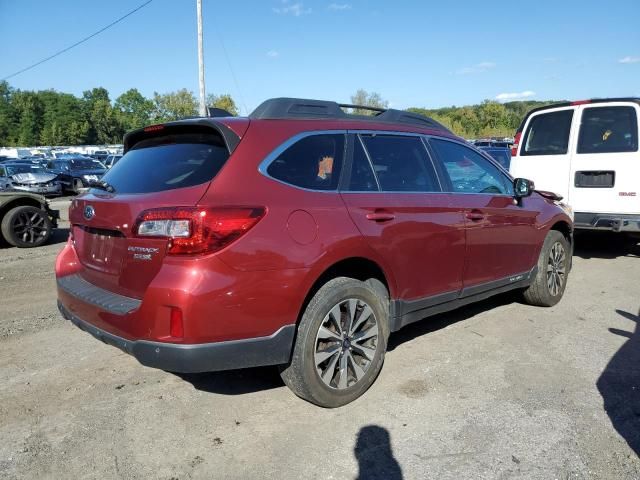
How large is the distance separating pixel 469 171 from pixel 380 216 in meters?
1.44

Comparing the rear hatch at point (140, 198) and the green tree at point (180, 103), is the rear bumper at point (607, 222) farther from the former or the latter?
the green tree at point (180, 103)

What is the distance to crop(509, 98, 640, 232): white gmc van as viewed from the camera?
22.3ft

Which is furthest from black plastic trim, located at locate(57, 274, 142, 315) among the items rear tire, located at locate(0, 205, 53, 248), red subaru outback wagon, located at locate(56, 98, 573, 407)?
rear tire, located at locate(0, 205, 53, 248)

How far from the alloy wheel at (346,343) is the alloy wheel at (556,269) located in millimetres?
2782

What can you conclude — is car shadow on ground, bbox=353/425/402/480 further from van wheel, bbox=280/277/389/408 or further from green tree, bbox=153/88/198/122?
green tree, bbox=153/88/198/122

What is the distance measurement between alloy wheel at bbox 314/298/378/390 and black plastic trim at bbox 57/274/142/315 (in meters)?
1.10

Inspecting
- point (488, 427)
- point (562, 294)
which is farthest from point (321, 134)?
point (562, 294)

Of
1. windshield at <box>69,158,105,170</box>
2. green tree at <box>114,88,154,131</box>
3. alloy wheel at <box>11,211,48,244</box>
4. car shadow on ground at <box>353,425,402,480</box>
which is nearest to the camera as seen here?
car shadow on ground at <box>353,425,402,480</box>

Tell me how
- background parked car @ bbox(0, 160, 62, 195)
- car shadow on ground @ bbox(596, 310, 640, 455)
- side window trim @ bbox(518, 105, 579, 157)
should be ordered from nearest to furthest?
car shadow on ground @ bbox(596, 310, 640, 455) < side window trim @ bbox(518, 105, 579, 157) < background parked car @ bbox(0, 160, 62, 195)

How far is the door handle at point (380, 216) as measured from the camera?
3330 mm

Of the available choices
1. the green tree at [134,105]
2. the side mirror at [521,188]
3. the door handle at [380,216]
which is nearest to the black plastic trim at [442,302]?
the door handle at [380,216]

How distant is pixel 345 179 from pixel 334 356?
3.68 ft

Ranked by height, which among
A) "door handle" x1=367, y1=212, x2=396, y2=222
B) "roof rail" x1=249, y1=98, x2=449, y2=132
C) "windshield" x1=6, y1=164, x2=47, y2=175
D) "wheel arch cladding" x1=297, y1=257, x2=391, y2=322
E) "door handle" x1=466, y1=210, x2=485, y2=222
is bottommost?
"wheel arch cladding" x1=297, y1=257, x2=391, y2=322

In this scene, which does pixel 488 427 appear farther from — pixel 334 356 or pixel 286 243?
pixel 286 243
